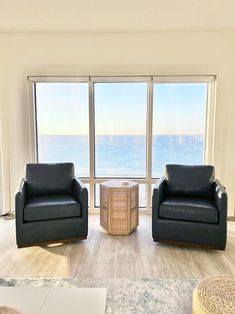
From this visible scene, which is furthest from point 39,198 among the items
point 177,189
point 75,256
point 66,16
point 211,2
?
point 211,2

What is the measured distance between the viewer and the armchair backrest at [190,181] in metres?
3.64

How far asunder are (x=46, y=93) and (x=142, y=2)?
2.00 m

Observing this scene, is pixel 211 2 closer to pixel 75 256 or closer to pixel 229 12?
pixel 229 12

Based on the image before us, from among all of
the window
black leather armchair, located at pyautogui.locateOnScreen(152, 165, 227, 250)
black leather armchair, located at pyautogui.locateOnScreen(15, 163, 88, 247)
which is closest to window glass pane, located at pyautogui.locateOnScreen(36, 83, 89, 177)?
the window

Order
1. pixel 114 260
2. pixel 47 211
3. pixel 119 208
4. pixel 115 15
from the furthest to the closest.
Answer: pixel 119 208, pixel 115 15, pixel 47 211, pixel 114 260

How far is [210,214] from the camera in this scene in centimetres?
318

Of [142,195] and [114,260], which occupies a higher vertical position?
[142,195]

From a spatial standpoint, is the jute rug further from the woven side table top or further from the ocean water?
the ocean water

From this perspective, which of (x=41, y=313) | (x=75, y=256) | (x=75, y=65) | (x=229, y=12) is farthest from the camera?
(x=75, y=65)

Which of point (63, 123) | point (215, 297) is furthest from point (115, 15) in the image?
point (215, 297)

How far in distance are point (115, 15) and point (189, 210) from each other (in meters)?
2.47

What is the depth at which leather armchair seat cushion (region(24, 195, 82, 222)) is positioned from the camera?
3.22m

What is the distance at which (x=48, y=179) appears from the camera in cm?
377

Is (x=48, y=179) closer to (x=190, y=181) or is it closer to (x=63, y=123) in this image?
(x=63, y=123)
